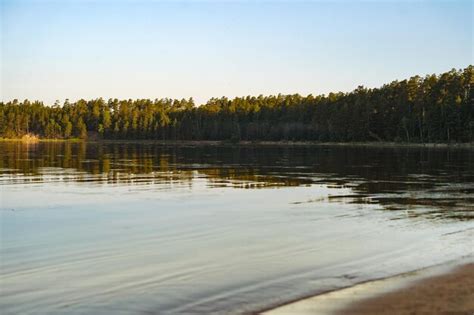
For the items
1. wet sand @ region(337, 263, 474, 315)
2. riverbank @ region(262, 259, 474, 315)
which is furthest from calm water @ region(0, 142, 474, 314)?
wet sand @ region(337, 263, 474, 315)

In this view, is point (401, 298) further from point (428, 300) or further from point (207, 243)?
point (207, 243)

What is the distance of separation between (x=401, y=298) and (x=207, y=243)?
6278 millimetres

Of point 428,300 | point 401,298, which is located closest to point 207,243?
point 401,298

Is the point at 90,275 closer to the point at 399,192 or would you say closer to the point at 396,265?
the point at 396,265

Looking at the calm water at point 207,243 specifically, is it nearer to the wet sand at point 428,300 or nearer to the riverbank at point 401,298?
the riverbank at point 401,298

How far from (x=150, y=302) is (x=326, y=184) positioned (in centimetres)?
2287

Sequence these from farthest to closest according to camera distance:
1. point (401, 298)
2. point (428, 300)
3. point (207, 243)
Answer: point (207, 243) → point (401, 298) → point (428, 300)

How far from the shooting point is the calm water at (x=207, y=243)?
9.89 m

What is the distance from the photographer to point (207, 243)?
14.6 metres

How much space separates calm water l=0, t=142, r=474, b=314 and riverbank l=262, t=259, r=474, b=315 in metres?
0.54

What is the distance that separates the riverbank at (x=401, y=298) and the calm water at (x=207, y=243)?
1.76 feet

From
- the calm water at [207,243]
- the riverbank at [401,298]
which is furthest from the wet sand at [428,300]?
the calm water at [207,243]

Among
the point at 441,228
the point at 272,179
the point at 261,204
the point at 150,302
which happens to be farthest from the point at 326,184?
the point at 150,302

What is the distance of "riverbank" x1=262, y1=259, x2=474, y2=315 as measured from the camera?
878 cm
